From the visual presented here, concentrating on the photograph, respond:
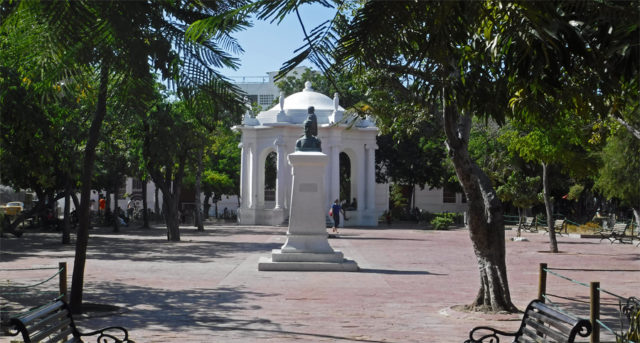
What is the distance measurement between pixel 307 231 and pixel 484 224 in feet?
24.3

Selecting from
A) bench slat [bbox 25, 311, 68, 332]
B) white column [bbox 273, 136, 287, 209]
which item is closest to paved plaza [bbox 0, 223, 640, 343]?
bench slat [bbox 25, 311, 68, 332]

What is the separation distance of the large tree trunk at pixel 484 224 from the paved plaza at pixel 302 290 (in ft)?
1.33

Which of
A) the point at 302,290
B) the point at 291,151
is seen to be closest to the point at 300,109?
the point at 291,151

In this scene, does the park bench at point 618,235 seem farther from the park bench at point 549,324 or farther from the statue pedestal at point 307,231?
the park bench at point 549,324

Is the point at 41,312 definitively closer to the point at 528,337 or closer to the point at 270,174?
the point at 528,337

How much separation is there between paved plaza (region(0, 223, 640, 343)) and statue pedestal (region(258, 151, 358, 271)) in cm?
55

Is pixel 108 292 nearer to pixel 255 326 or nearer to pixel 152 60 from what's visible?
pixel 255 326

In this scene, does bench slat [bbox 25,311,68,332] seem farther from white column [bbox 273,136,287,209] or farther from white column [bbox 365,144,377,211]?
white column [bbox 365,144,377,211]

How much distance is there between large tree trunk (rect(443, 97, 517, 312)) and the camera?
10625 millimetres

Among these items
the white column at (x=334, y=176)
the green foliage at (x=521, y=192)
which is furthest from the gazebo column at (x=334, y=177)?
the green foliage at (x=521, y=192)

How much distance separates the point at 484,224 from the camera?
10773 mm

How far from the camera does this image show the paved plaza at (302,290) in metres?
9.40

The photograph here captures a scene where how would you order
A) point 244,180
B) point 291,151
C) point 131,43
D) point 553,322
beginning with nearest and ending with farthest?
point 131,43, point 553,322, point 291,151, point 244,180

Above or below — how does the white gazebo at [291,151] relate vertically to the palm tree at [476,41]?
above
